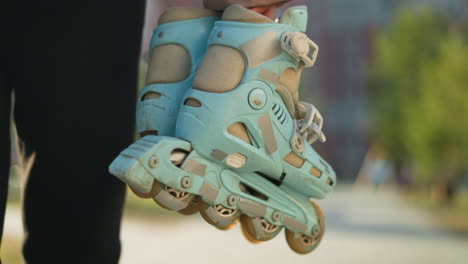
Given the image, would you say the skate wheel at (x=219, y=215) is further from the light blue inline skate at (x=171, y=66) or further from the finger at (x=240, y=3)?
the finger at (x=240, y=3)

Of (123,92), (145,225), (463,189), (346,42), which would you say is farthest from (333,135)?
(123,92)

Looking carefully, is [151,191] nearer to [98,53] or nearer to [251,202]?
[251,202]

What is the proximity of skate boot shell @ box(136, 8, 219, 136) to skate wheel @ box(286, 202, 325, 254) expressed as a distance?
0.34 meters

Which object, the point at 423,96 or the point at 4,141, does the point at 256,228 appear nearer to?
the point at 4,141

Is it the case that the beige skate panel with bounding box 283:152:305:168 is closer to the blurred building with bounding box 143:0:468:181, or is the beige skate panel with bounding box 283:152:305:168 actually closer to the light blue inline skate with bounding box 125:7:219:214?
the light blue inline skate with bounding box 125:7:219:214

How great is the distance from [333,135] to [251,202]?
21142 mm

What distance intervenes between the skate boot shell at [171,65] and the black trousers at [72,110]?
6 cm

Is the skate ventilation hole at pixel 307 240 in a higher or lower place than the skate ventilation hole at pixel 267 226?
lower

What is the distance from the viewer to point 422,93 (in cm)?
996

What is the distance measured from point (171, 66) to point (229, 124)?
179 mm

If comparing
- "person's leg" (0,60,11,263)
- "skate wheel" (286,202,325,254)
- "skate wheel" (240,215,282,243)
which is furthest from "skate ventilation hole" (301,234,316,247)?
"person's leg" (0,60,11,263)

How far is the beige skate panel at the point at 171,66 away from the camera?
1098mm

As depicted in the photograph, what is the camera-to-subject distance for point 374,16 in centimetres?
2108

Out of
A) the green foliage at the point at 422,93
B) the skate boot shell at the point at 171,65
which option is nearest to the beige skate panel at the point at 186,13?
the skate boot shell at the point at 171,65
